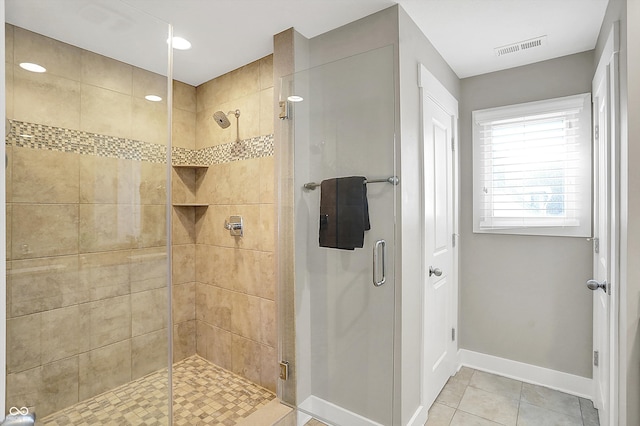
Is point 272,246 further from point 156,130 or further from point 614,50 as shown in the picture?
point 614,50

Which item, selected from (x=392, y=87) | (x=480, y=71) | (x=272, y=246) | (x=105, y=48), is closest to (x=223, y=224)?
(x=272, y=246)

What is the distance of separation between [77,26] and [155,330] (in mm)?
1372

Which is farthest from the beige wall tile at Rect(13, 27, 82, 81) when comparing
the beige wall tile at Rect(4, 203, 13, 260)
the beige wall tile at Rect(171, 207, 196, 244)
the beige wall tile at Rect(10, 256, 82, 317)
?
the beige wall tile at Rect(171, 207, 196, 244)

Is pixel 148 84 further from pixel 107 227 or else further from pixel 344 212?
pixel 344 212

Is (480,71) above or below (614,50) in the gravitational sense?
above

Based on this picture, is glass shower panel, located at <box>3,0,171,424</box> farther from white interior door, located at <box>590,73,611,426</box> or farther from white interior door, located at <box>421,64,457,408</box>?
white interior door, located at <box>590,73,611,426</box>

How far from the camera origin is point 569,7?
71.4 inches

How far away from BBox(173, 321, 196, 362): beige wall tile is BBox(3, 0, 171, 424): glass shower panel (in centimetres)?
132

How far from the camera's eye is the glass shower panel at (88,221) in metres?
1.28

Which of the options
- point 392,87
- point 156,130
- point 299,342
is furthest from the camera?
point 299,342

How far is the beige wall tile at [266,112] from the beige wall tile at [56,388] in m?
1.73

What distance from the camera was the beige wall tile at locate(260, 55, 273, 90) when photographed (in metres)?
2.40

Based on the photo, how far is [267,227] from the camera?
7.98 ft

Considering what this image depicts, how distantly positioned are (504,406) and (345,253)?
1567mm
